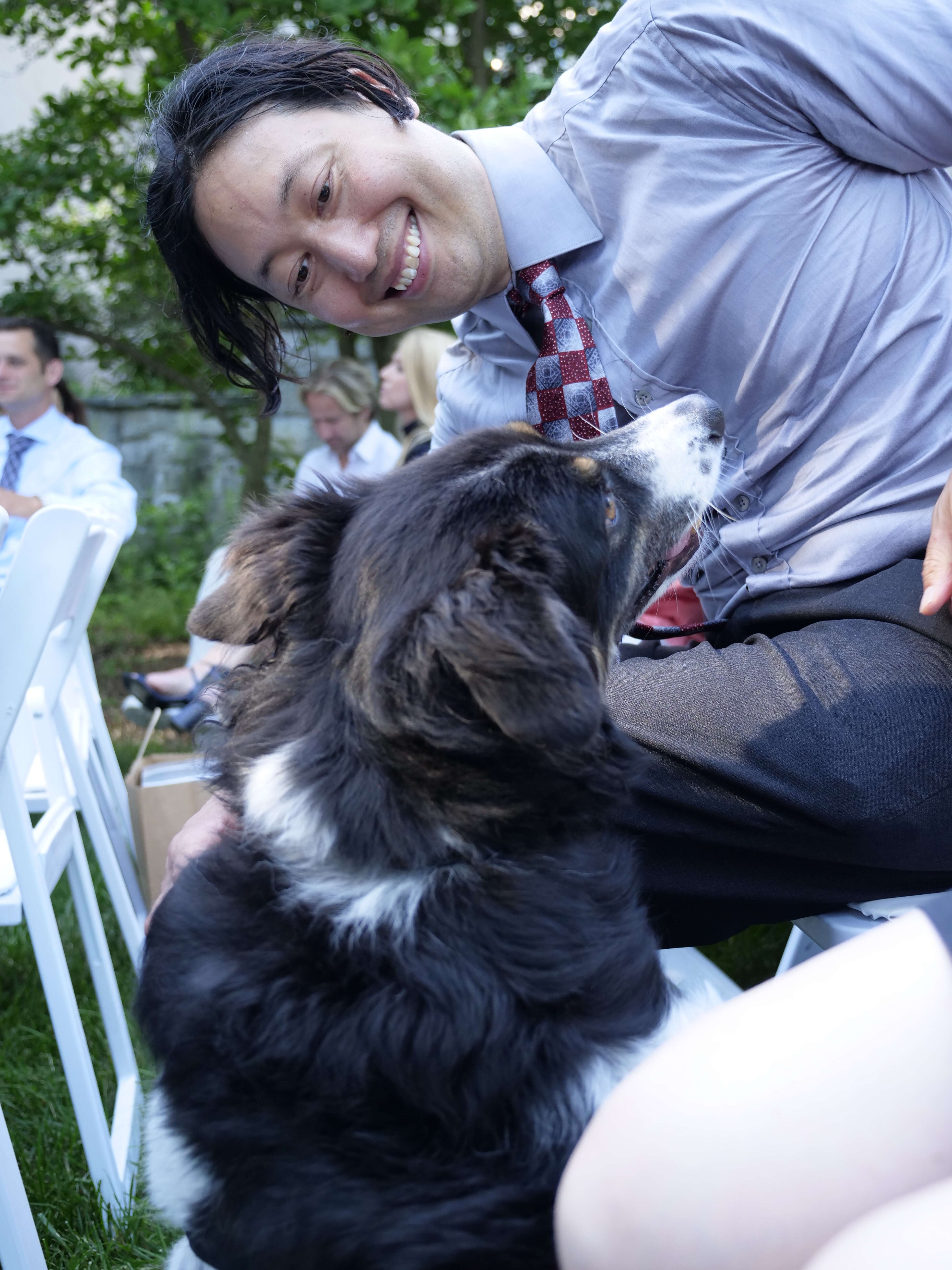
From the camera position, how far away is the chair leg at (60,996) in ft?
7.10

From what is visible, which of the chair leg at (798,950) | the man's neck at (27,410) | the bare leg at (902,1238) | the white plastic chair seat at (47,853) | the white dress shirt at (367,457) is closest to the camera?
the bare leg at (902,1238)

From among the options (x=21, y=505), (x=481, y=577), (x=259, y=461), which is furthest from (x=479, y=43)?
(x=481, y=577)

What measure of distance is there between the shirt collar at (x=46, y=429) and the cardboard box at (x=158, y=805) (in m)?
2.62

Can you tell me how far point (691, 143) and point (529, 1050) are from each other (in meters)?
1.58

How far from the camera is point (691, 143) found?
1.93m

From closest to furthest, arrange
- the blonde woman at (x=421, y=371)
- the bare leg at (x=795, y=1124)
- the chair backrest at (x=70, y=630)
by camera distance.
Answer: the bare leg at (x=795, y=1124), the chair backrest at (x=70, y=630), the blonde woman at (x=421, y=371)

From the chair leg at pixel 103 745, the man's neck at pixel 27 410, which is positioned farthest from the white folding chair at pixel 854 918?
the man's neck at pixel 27 410

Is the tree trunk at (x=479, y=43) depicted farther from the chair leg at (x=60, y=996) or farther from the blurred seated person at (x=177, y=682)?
the chair leg at (x=60, y=996)

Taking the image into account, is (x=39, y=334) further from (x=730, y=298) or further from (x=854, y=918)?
(x=854, y=918)

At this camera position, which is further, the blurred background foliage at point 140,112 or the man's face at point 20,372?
the blurred background foliage at point 140,112

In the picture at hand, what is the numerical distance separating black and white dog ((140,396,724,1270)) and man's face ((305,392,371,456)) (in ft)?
17.9

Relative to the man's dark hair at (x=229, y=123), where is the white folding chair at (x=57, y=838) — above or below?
below

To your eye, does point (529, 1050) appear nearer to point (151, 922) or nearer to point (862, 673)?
point (151, 922)

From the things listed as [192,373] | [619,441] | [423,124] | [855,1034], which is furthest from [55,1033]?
[192,373]
